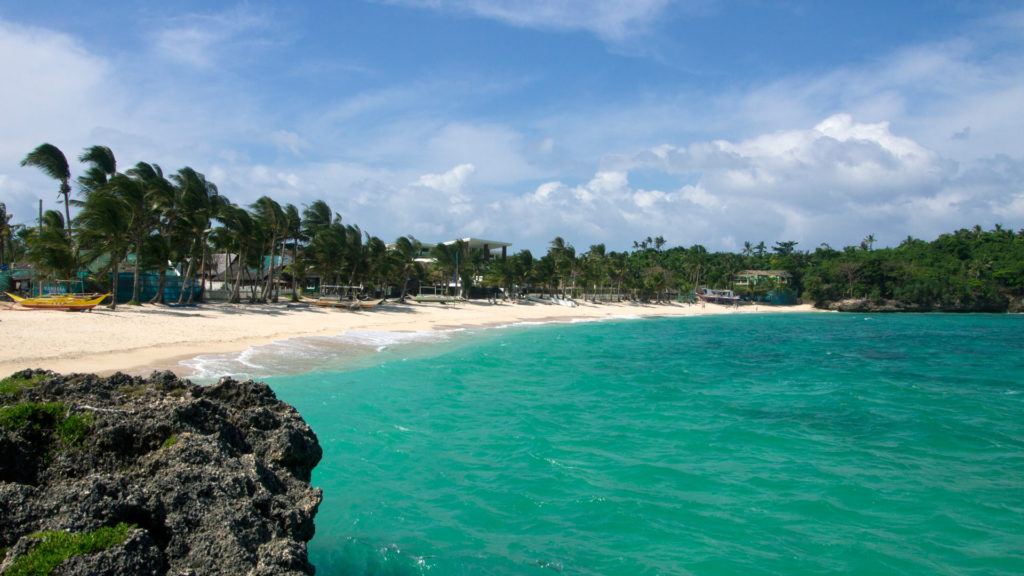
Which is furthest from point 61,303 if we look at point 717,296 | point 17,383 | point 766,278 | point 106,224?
point 766,278

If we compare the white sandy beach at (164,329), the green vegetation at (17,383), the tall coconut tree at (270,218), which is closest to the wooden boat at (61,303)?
the white sandy beach at (164,329)

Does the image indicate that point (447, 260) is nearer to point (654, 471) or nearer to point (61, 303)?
point (61, 303)

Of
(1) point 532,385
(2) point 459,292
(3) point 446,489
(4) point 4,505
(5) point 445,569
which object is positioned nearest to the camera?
(4) point 4,505

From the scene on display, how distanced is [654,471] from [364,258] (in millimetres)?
42886

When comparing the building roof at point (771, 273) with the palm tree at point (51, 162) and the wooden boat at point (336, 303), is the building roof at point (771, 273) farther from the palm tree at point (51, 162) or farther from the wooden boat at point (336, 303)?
the palm tree at point (51, 162)

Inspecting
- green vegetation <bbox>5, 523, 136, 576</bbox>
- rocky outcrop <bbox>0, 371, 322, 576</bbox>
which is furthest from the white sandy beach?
green vegetation <bbox>5, 523, 136, 576</bbox>

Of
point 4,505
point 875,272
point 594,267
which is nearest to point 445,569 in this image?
point 4,505

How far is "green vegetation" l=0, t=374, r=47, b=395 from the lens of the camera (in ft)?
17.0

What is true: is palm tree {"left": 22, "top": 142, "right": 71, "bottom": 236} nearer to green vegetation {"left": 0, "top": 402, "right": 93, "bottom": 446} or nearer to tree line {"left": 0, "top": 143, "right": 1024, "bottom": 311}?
tree line {"left": 0, "top": 143, "right": 1024, "bottom": 311}

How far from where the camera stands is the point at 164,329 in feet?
72.5

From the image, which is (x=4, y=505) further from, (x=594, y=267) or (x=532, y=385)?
(x=594, y=267)

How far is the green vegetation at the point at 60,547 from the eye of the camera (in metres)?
3.06

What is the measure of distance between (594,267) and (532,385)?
60270 mm

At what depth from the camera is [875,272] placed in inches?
3300
